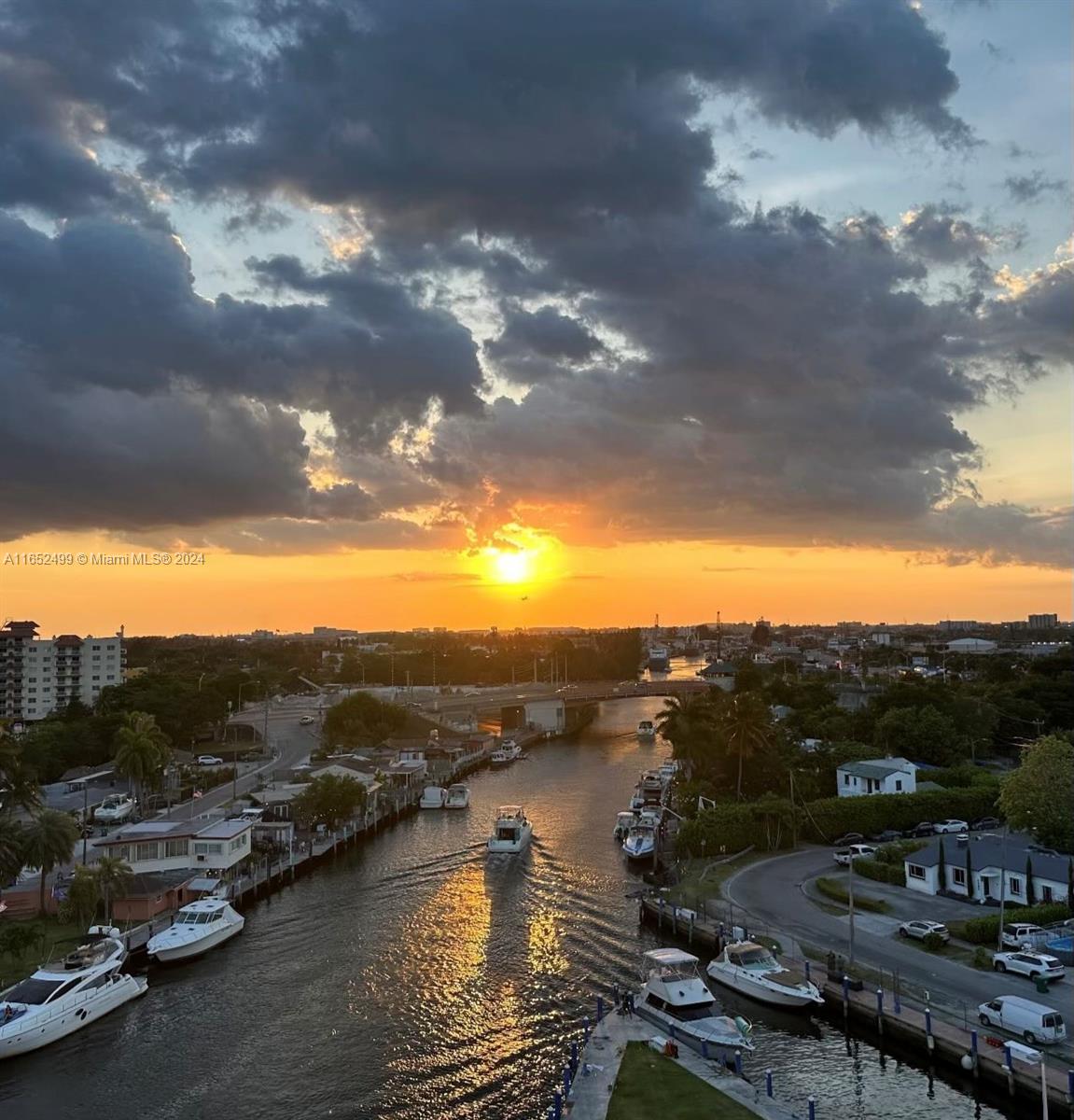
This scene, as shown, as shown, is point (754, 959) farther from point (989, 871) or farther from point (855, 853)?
point (855, 853)

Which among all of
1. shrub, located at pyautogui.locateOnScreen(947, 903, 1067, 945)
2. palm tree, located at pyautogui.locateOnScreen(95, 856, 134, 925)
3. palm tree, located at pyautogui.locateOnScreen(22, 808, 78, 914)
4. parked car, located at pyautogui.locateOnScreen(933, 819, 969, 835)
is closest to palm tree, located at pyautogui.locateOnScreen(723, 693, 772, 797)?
parked car, located at pyautogui.locateOnScreen(933, 819, 969, 835)

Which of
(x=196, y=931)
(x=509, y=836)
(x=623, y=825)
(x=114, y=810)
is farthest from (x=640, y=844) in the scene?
(x=114, y=810)

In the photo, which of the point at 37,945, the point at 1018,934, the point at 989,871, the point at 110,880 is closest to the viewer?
the point at 1018,934

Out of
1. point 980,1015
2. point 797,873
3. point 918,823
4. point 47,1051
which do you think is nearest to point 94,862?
point 47,1051

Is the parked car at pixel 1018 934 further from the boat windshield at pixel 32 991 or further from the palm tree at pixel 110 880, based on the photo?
the palm tree at pixel 110 880

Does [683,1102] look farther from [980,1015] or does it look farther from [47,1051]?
[47,1051]

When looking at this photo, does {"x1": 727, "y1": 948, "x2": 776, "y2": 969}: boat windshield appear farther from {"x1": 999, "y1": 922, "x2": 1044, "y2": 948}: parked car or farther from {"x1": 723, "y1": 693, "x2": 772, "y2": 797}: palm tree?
{"x1": 723, "y1": 693, "x2": 772, "y2": 797}: palm tree
